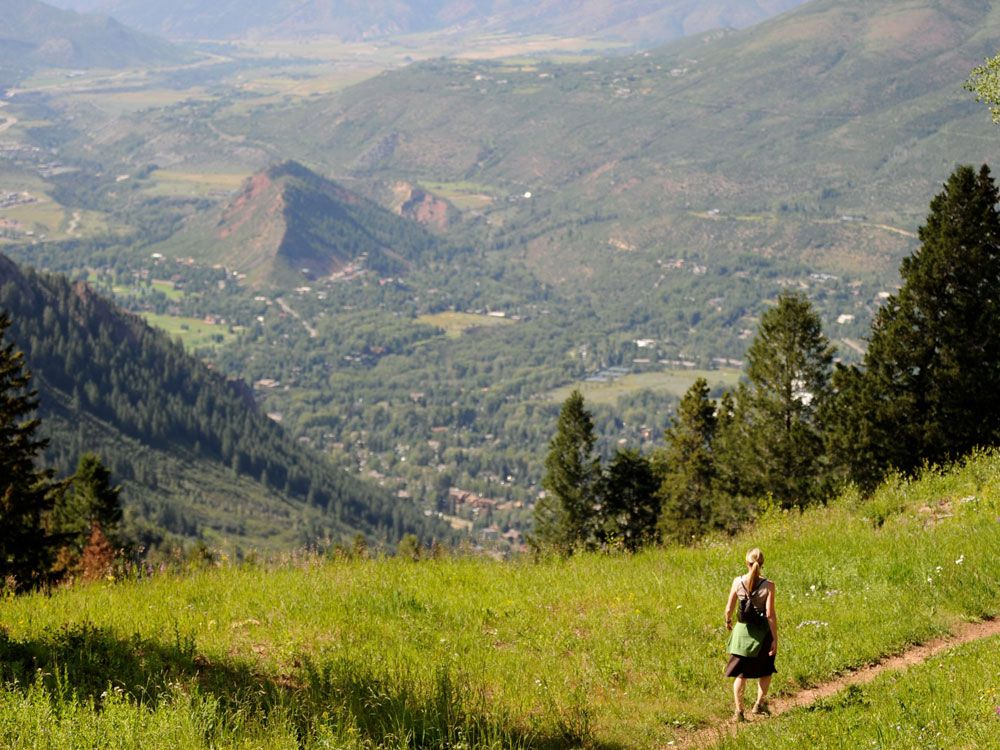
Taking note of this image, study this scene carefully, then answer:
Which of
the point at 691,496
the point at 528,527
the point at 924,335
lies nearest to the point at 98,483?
the point at 691,496

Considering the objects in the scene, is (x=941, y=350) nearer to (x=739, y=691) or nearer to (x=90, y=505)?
(x=739, y=691)

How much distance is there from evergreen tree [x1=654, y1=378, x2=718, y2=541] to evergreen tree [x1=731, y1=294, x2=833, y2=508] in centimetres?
464

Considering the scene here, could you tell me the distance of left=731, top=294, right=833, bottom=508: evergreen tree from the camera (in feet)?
136

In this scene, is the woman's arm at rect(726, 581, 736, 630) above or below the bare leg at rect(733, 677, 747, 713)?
above

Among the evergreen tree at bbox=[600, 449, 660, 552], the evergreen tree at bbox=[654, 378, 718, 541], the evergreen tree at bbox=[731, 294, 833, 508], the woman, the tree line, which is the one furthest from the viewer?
the evergreen tree at bbox=[600, 449, 660, 552]

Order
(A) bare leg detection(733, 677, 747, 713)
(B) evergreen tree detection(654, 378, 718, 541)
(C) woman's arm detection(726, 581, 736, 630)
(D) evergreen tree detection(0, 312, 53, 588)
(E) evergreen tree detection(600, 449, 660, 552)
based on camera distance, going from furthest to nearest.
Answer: (E) evergreen tree detection(600, 449, 660, 552), (B) evergreen tree detection(654, 378, 718, 541), (D) evergreen tree detection(0, 312, 53, 588), (C) woman's arm detection(726, 581, 736, 630), (A) bare leg detection(733, 677, 747, 713)

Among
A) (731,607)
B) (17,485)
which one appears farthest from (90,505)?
(731,607)

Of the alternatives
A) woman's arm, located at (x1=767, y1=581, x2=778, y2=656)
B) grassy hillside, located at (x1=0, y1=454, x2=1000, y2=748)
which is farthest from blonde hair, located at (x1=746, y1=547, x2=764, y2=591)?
grassy hillside, located at (x1=0, y1=454, x2=1000, y2=748)

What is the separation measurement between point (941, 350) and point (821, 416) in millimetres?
10163

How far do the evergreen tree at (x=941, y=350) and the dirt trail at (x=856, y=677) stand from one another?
1649 centimetres

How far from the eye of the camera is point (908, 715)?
9422mm

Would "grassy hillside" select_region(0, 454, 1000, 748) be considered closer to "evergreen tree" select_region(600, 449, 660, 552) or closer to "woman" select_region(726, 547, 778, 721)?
"woman" select_region(726, 547, 778, 721)

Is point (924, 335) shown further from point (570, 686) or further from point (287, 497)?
point (287, 497)

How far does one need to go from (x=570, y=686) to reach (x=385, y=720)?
9.02 feet
